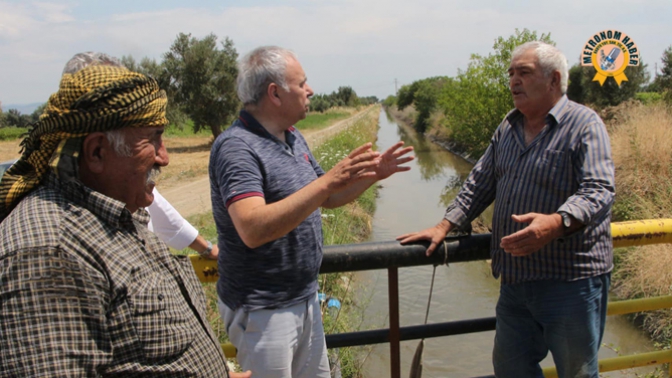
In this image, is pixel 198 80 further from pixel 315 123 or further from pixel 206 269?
pixel 206 269

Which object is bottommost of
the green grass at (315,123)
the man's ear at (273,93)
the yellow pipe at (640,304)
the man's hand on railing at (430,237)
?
the green grass at (315,123)

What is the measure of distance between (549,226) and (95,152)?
57.6 inches

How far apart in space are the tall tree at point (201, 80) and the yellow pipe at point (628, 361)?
78.5ft

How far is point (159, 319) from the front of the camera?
124 cm

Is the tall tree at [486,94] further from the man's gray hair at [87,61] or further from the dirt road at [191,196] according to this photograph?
the man's gray hair at [87,61]

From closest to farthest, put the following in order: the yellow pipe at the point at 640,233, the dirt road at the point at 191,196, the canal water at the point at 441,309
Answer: the yellow pipe at the point at 640,233, the canal water at the point at 441,309, the dirt road at the point at 191,196

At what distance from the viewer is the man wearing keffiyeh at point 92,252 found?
1.04 m

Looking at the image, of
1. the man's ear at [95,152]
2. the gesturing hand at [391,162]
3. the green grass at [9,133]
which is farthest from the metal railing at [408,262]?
the green grass at [9,133]

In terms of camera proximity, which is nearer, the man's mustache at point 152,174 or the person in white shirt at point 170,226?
the man's mustache at point 152,174

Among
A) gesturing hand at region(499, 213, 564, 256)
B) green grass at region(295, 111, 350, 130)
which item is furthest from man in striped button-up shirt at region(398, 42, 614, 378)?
green grass at region(295, 111, 350, 130)

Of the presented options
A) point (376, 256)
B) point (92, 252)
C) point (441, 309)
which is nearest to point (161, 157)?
point (92, 252)

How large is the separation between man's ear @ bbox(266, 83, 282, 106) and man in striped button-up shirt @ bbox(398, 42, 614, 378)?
0.73 metres

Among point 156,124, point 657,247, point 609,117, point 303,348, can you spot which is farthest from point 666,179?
point 156,124

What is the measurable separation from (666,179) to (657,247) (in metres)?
3.08
